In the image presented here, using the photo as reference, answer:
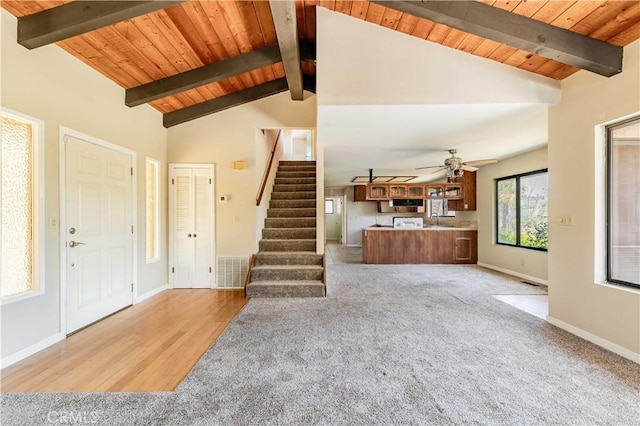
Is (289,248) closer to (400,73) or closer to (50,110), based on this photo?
(400,73)

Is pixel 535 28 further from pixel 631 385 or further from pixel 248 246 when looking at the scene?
pixel 248 246

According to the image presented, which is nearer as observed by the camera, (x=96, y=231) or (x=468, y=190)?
(x=96, y=231)

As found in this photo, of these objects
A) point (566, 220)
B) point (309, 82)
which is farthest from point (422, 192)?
point (566, 220)

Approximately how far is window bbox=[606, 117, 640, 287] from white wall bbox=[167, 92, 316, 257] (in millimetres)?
4463

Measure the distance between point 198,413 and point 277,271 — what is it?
2.60m

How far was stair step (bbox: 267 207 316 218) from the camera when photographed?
543 centimetres

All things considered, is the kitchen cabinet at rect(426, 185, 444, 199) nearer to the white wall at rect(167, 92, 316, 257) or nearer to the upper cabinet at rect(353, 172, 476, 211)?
the upper cabinet at rect(353, 172, 476, 211)

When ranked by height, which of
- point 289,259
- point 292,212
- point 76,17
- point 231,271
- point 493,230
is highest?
point 76,17

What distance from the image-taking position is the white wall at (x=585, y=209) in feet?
7.49

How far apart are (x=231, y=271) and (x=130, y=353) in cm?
217

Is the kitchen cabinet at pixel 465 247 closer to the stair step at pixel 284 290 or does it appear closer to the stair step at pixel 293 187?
the stair step at pixel 293 187

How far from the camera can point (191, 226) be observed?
459 centimetres

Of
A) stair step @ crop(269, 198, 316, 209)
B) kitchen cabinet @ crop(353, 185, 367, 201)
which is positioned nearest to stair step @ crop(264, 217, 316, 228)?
stair step @ crop(269, 198, 316, 209)

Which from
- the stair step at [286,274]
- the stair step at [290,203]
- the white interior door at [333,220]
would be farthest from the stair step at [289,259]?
the white interior door at [333,220]
